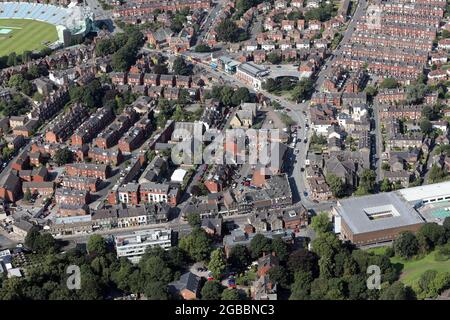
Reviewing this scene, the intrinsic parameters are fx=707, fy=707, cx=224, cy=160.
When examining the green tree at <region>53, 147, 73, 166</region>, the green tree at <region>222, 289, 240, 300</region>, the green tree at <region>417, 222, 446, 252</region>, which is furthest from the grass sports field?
the green tree at <region>417, 222, 446, 252</region>

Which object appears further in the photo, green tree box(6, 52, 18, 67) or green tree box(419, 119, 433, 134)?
green tree box(6, 52, 18, 67)

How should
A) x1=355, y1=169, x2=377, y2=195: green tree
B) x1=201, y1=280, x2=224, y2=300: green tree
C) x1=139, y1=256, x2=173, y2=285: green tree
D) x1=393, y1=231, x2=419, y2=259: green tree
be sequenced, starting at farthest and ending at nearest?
1. x1=355, y1=169, x2=377, y2=195: green tree
2. x1=393, y1=231, x2=419, y2=259: green tree
3. x1=139, y1=256, x2=173, y2=285: green tree
4. x1=201, y1=280, x2=224, y2=300: green tree

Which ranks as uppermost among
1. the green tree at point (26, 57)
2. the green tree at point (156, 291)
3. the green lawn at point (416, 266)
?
the green tree at point (26, 57)

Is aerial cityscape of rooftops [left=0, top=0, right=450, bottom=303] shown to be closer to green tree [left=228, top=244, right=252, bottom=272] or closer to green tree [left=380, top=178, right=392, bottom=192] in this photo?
green tree [left=228, top=244, right=252, bottom=272]

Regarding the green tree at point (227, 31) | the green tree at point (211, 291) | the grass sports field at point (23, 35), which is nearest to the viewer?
the green tree at point (211, 291)

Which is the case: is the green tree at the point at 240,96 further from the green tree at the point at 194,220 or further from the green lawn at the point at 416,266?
the green lawn at the point at 416,266


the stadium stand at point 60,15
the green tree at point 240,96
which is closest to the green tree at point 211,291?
the green tree at point 240,96

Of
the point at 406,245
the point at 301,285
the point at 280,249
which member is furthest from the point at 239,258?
the point at 406,245

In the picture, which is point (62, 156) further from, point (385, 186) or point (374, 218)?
point (385, 186)
